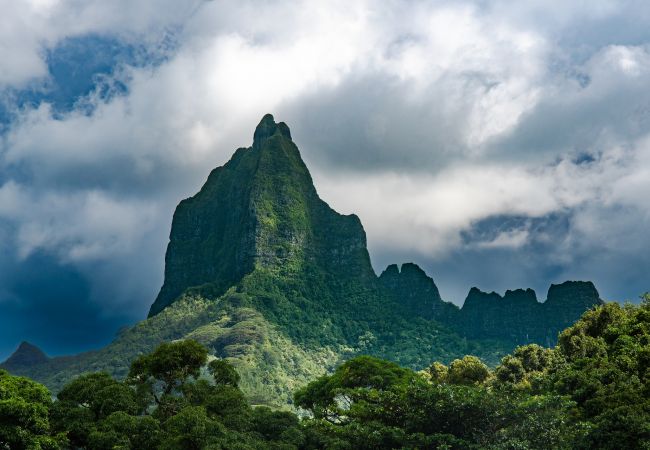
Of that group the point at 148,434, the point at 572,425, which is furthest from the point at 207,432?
the point at 572,425

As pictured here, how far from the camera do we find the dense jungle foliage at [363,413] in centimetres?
3319

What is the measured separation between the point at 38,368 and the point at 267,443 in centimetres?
18054

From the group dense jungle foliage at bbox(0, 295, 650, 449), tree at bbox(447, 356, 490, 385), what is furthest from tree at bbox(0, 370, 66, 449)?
tree at bbox(447, 356, 490, 385)

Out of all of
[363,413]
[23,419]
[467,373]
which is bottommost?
[23,419]

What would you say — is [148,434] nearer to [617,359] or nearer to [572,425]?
[572,425]

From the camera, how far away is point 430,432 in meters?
36.5

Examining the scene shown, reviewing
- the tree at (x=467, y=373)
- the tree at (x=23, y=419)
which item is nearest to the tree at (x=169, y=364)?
the tree at (x=23, y=419)

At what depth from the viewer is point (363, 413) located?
39750 millimetres

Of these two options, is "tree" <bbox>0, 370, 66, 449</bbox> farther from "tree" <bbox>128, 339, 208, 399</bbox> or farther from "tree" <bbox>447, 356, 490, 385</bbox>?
"tree" <bbox>447, 356, 490, 385</bbox>

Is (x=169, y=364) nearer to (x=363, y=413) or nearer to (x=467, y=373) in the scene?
(x=363, y=413)

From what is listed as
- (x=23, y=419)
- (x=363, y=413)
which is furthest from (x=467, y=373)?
(x=23, y=419)

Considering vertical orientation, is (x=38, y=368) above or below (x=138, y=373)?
above

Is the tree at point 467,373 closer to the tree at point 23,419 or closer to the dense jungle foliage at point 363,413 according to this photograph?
the dense jungle foliage at point 363,413

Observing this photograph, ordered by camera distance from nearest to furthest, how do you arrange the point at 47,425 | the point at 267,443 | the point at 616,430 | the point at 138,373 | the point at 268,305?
the point at 616,430 < the point at 47,425 < the point at 267,443 < the point at 138,373 < the point at 268,305
